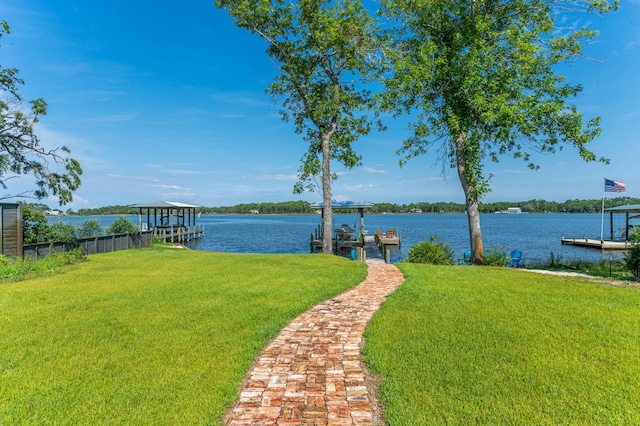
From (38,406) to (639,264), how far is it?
13474mm

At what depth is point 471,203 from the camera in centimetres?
1402

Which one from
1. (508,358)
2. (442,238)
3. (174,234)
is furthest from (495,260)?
(174,234)

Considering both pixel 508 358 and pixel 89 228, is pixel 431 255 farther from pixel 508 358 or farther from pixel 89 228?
pixel 89 228

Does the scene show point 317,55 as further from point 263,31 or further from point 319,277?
point 319,277

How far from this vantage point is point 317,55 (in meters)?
17.0

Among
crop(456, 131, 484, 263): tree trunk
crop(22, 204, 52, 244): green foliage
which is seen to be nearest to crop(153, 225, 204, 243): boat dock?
crop(22, 204, 52, 244): green foliage

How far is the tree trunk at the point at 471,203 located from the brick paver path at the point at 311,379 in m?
9.56

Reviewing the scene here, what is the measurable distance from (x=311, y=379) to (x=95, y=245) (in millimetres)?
17845

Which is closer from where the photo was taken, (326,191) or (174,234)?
(326,191)

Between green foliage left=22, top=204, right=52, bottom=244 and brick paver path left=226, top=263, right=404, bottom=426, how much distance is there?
13911 mm

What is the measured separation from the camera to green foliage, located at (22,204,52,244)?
13781mm

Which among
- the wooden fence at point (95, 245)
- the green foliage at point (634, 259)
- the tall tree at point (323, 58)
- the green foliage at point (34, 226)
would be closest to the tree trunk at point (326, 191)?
the tall tree at point (323, 58)

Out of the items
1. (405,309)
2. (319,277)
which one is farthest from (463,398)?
(319,277)

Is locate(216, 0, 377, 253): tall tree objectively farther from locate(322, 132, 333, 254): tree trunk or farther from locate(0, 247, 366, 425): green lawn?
locate(0, 247, 366, 425): green lawn
